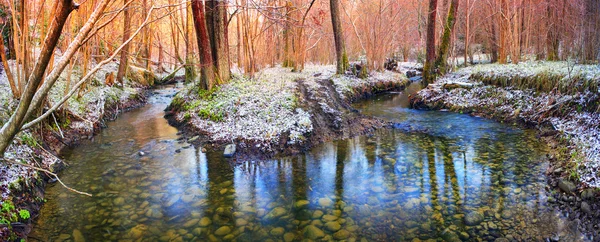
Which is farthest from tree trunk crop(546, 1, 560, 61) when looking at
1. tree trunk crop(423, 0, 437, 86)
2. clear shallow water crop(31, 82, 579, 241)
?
clear shallow water crop(31, 82, 579, 241)

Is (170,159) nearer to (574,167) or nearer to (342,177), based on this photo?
(342,177)

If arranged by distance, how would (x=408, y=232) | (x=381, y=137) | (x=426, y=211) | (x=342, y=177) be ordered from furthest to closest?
(x=381, y=137), (x=342, y=177), (x=426, y=211), (x=408, y=232)

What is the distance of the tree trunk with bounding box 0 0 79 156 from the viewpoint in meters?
2.46

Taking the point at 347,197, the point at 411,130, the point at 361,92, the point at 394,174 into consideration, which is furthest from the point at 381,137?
the point at 361,92

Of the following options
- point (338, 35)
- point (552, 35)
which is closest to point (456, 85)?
point (552, 35)

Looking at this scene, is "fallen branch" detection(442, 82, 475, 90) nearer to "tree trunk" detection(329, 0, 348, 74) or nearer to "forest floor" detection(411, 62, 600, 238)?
"forest floor" detection(411, 62, 600, 238)

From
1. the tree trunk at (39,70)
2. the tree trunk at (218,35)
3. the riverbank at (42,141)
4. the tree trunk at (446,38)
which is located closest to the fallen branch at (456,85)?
the tree trunk at (446,38)

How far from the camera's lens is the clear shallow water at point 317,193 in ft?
14.4

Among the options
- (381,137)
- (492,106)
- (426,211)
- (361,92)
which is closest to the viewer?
(426,211)

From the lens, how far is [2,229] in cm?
384

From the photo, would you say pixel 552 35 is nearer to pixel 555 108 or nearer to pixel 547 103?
pixel 547 103

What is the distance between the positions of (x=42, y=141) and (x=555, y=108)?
39.2 ft

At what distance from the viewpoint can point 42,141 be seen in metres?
6.90

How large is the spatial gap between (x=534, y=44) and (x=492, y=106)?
868cm
